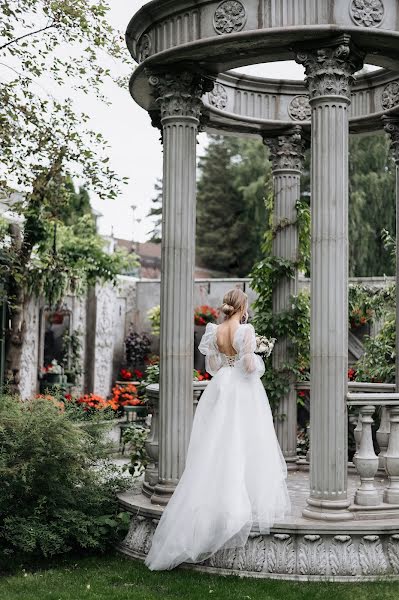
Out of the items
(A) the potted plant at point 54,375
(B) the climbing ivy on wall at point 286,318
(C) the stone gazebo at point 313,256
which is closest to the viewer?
(C) the stone gazebo at point 313,256

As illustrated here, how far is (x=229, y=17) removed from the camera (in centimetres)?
664

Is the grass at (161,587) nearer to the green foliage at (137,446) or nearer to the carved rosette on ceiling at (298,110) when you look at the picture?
the green foliage at (137,446)

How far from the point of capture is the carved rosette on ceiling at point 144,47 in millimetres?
7266

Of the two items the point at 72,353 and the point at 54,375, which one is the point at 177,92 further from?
the point at 72,353

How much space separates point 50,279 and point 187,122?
8477 millimetres

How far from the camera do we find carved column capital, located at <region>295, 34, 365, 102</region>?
646 centimetres

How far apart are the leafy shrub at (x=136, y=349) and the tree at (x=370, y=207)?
9.71m

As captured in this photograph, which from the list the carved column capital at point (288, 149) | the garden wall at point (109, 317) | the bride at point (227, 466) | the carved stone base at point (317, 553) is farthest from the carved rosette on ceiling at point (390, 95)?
the garden wall at point (109, 317)

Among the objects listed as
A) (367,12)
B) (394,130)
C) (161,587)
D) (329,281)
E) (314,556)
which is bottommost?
(161,587)

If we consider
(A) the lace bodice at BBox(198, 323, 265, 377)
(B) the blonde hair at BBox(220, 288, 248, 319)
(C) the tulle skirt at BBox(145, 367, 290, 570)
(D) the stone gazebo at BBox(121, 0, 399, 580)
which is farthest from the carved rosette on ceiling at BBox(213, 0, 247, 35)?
(C) the tulle skirt at BBox(145, 367, 290, 570)

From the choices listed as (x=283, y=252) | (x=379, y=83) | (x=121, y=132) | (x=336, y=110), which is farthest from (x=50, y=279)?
(x=121, y=132)

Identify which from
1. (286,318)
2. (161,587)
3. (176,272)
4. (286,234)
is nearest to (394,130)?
(286,234)

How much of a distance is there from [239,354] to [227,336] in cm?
18

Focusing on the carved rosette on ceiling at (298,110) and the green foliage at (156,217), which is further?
the green foliage at (156,217)
